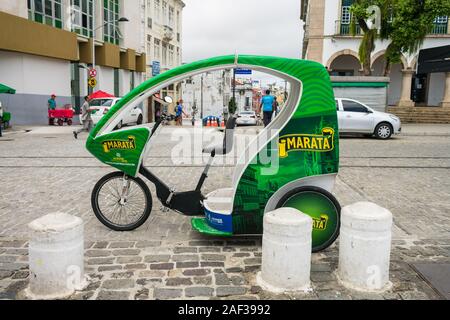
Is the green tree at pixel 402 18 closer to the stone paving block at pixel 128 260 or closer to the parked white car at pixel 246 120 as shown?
the parked white car at pixel 246 120

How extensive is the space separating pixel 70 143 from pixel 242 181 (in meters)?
12.4

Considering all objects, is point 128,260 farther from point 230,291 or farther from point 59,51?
point 59,51

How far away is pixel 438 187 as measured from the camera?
25.8ft

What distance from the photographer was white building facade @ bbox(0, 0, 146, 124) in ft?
76.2

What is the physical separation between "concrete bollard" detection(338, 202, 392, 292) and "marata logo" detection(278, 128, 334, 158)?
0.81 meters

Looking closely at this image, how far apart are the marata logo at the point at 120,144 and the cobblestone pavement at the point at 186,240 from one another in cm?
103

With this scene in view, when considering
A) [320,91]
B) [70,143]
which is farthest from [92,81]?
[320,91]

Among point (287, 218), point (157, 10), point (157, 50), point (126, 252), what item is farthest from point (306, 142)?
point (157, 10)

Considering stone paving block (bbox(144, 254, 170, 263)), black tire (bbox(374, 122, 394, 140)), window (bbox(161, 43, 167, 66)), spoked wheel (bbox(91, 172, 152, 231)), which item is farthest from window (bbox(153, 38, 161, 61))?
stone paving block (bbox(144, 254, 170, 263))

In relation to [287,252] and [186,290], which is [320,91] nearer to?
[287,252]

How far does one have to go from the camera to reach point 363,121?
17.1 m

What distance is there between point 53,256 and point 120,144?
5.11ft

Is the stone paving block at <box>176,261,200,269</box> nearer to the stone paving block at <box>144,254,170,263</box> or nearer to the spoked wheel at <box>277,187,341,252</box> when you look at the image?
the stone paving block at <box>144,254,170,263</box>

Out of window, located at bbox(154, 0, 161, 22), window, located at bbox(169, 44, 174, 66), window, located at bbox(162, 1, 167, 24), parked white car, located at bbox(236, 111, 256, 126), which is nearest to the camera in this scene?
parked white car, located at bbox(236, 111, 256, 126)
